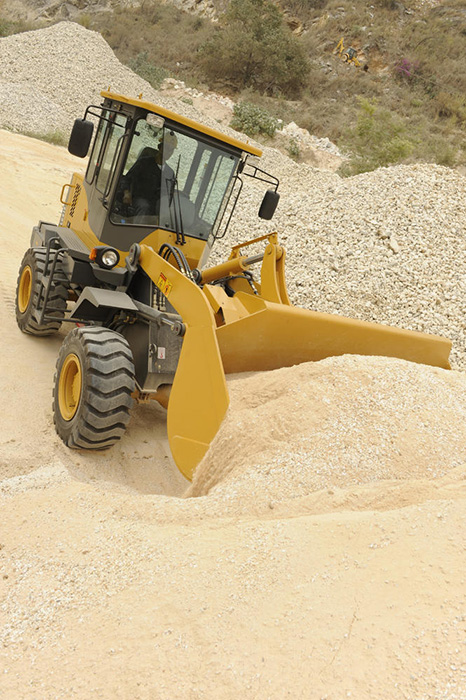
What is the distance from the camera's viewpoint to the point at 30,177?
12531 mm

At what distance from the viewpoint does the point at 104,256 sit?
15.8 feet

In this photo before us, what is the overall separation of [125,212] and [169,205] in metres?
0.39

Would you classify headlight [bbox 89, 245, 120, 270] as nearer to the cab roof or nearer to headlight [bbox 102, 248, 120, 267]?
headlight [bbox 102, 248, 120, 267]

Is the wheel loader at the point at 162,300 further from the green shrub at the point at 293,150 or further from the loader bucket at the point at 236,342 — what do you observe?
the green shrub at the point at 293,150

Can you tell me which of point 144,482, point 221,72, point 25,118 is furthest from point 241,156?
point 221,72

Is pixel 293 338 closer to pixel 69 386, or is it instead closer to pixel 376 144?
pixel 69 386

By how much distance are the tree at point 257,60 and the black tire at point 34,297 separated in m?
21.3

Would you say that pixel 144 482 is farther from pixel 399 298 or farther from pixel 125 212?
pixel 399 298

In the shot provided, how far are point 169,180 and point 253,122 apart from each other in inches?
639

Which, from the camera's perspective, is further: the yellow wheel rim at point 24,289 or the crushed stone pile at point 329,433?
the yellow wheel rim at point 24,289

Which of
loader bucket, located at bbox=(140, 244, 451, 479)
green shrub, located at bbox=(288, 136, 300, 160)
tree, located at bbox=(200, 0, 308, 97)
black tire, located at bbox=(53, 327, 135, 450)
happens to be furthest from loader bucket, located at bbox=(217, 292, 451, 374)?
tree, located at bbox=(200, 0, 308, 97)

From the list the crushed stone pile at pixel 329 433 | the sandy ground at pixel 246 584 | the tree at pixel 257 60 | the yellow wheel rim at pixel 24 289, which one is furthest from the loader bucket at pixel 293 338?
the tree at pixel 257 60

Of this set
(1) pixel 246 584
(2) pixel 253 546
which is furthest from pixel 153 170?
(1) pixel 246 584

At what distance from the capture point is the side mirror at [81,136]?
15.3ft
